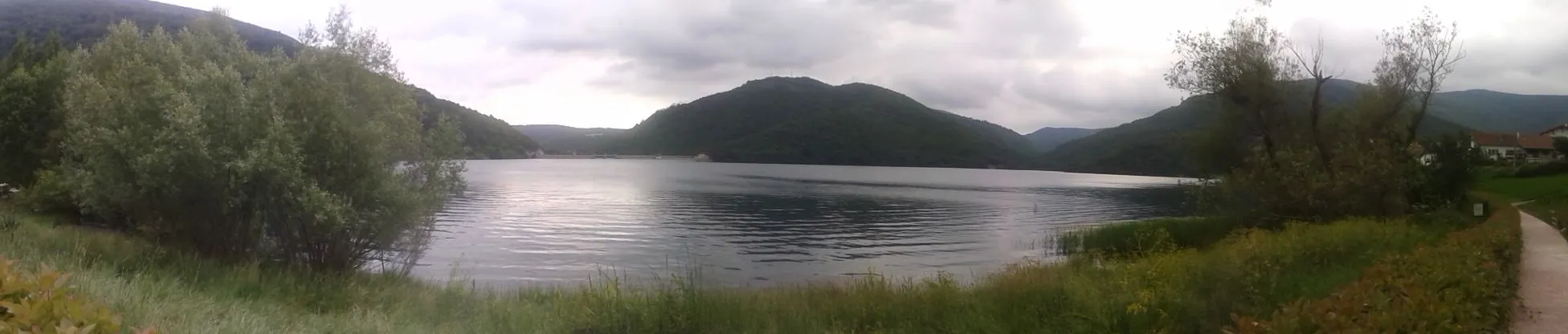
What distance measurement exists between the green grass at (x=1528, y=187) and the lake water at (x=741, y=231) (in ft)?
65.0

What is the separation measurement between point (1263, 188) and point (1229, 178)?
112 inches

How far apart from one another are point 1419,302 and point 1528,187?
60495 mm

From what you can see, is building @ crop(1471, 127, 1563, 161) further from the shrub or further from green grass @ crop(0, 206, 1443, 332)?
the shrub

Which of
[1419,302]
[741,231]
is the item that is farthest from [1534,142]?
[1419,302]

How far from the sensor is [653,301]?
1133 cm

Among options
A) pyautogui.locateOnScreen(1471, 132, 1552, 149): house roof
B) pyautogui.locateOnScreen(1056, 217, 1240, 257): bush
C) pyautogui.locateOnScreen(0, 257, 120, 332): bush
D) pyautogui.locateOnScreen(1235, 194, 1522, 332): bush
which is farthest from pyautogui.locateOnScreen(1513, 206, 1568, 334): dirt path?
pyautogui.locateOnScreen(1471, 132, 1552, 149): house roof

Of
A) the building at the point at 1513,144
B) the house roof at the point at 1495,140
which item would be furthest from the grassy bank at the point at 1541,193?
the house roof at the point at 1495,140

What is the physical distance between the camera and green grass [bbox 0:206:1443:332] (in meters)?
9.62

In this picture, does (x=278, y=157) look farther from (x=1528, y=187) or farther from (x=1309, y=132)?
(x=1528, y=187)

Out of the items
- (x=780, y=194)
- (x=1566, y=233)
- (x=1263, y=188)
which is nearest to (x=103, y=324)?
(x=1566, y=233)

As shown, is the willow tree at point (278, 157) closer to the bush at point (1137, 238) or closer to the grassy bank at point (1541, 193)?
the bush at point (1137, 238)

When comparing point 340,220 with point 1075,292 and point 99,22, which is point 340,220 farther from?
point 99,22

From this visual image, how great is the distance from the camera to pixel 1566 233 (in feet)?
76.3

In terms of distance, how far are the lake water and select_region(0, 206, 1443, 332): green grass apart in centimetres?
306
